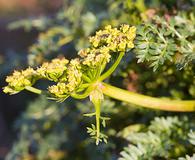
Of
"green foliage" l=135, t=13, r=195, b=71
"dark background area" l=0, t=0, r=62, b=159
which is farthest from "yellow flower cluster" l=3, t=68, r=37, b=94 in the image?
"dark background area" l=0, t=0, r=62, b=159

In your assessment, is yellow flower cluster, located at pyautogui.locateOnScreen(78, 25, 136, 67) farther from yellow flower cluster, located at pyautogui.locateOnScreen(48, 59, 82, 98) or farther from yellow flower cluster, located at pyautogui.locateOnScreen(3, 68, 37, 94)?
yellow flower cluster, located at pyautogui.locateOnScreen(3, 68, 37, 94)

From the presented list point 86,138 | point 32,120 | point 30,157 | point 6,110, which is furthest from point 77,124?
point 6,110

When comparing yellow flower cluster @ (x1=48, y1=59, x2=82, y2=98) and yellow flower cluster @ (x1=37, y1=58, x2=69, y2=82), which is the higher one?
yellow flower cluster @ (x1=37, y1=58, x2=69, y2=82)

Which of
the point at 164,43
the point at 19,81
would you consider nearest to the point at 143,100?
the point at 164,43

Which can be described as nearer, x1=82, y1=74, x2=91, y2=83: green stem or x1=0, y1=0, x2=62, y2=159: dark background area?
x1=82, y1=74, x2=91, y2=83: green stem

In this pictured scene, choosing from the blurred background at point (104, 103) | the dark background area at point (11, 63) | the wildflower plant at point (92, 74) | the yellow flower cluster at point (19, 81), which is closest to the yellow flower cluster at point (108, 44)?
the wildflower plant at point (92, 74)

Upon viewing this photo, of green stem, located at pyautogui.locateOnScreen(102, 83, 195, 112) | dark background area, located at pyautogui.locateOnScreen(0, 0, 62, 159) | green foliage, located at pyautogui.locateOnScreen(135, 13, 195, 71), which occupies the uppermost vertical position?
dark background area, located at pyautogui.locateOnScreen(0, 0, 62, 159)

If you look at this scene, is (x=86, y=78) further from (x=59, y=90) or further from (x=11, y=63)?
(x=11, y=63)

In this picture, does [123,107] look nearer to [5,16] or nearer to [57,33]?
[57,33]

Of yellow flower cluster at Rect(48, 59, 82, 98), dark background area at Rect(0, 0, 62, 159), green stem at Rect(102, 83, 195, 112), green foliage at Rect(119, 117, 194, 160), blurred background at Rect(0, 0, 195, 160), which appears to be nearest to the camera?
yellow flower cluster at Rect(48, 59, 82, 98)
